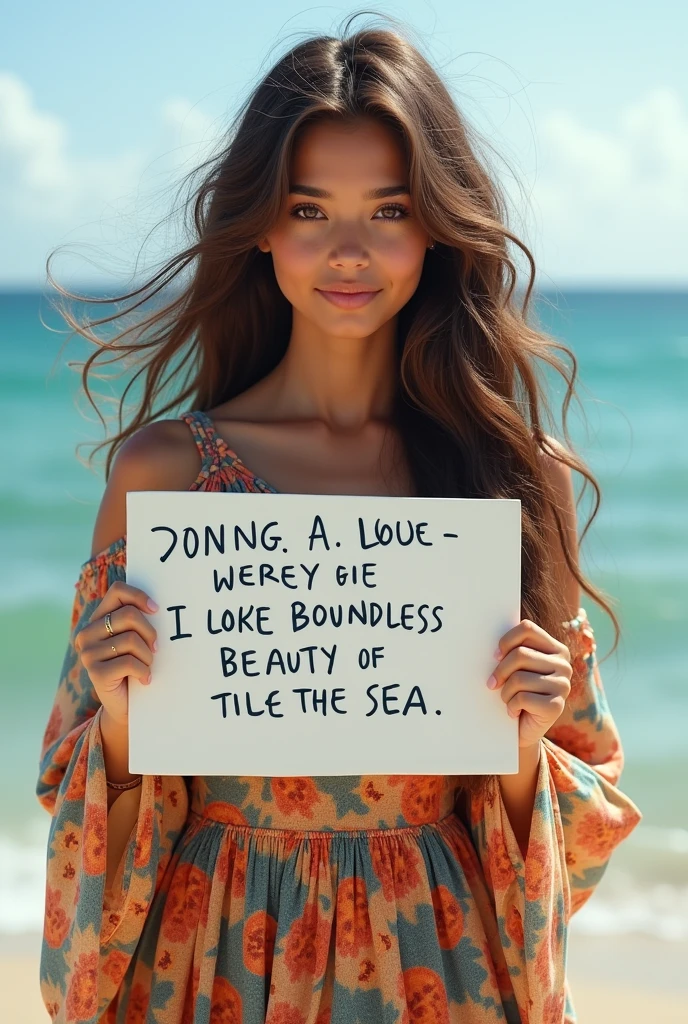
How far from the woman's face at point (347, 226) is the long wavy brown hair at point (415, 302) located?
0.09ft

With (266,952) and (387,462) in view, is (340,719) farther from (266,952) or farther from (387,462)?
(387,462)

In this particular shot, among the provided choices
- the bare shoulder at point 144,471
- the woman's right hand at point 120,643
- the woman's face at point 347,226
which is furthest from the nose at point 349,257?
the woman's right hand at point 120,643

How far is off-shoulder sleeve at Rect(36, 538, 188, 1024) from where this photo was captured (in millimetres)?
1852

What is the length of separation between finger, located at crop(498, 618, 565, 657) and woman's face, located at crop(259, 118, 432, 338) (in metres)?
0.58

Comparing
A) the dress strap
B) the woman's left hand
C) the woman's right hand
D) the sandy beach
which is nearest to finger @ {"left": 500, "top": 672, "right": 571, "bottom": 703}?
the woman's left hand

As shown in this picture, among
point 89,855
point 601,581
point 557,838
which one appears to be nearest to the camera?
point 89,855

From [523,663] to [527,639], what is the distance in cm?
4

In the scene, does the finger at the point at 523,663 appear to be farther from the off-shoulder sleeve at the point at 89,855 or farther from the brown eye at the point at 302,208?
the brown eye at the point at 302,208

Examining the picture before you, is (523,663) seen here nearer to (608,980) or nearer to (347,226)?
(347,226)

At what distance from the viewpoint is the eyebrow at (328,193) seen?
2051 mm

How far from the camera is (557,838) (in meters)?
1.99

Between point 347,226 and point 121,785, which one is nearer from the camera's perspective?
point 121,785

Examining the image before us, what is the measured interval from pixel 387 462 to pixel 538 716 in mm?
610

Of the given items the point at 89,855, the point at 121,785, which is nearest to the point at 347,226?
the point at 121,785
